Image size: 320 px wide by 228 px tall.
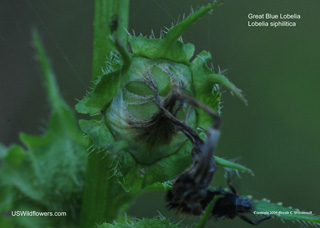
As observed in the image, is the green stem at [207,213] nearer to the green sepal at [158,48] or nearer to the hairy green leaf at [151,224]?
the hairy green leaf at [151,224]

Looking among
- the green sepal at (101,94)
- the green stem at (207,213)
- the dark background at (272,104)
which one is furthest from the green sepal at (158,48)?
the dark background at (272,104)

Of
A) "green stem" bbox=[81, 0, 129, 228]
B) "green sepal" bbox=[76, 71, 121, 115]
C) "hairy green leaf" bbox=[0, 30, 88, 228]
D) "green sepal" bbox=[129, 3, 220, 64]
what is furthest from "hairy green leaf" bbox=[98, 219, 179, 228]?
"green sepal" bbox=[129, 3, 220, 64]

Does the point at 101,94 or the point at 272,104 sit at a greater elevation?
the point at 101,94

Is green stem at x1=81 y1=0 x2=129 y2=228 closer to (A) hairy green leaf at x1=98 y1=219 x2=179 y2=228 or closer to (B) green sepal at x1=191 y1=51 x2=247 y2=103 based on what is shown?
(A) hairy green leaf at x1=98 y1=219 x2=179 y2=228

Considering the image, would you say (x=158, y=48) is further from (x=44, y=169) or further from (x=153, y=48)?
(x=44, y=169)

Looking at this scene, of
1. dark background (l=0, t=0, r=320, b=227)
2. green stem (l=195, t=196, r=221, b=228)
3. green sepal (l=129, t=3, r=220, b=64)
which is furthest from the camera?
dark background (l=0, t=0, r=320, b=227)

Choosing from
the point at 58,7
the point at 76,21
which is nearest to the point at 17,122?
the point at 76,21

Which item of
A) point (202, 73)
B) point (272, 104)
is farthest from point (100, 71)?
point (272, 104)

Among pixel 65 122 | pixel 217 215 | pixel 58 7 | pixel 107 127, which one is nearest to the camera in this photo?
pixel 65 122

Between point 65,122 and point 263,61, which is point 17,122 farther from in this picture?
point 65,122
